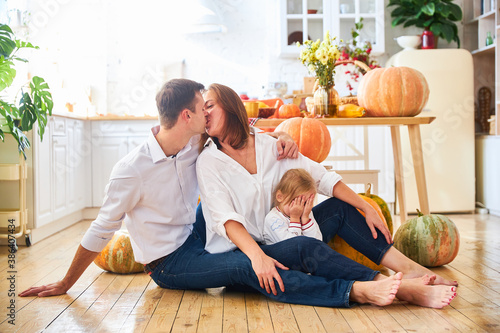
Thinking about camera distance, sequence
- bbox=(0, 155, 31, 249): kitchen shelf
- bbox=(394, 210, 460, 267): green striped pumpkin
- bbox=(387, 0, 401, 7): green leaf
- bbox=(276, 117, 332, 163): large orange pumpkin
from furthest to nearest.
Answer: bbox=(387, 0, 401, 7): green leaf
bbox=(0, 155, 31, 249): kitchen shelf
bbox=(276, 117, 332, 163): large orange pumpkin
bbox=(394, 210, 460, 267): green striped pumpkin

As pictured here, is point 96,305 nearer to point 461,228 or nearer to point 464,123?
point 461,228

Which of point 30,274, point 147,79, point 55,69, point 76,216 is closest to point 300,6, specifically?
point 147,79

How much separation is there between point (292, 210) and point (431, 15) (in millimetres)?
3417

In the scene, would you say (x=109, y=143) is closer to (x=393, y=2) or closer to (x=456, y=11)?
(x=393, y=2)

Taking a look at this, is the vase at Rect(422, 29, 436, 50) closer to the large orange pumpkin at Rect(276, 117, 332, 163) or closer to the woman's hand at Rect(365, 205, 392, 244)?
the large orange pumpkin at Rect(276, 117, 332, 163)

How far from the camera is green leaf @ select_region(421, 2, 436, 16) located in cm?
466

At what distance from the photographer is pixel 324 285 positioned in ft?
5.98

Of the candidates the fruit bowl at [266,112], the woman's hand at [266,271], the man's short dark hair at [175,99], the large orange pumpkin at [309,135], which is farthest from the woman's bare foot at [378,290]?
the fruit bowl at [266,112]

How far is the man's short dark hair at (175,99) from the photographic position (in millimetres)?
1962

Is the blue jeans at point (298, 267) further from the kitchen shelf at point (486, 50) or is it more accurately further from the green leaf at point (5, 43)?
the kitchen shelf at point (486, 50)

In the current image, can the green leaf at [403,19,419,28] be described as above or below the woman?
above

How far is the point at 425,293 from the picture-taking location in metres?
1.82

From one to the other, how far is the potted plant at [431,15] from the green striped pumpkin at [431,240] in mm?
2734

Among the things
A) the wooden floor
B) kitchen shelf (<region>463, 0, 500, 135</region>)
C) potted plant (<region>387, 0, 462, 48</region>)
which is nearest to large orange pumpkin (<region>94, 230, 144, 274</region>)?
the wooden floor
